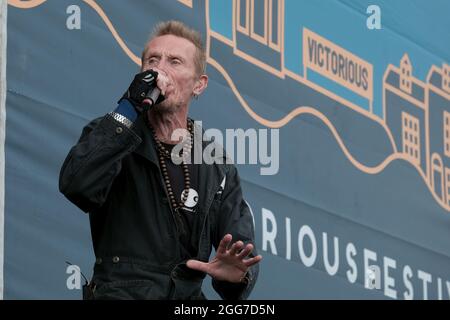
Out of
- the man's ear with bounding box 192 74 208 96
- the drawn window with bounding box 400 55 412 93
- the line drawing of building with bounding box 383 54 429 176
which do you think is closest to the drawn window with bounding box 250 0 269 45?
the line drawing of building with bounding box 383 54 429 176

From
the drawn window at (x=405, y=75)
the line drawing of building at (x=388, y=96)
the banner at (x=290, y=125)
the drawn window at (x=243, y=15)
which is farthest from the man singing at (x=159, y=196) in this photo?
the drawn window at (x=405, y=75)

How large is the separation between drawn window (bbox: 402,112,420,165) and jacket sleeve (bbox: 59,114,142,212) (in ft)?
8.64

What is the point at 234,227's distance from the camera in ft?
10.3

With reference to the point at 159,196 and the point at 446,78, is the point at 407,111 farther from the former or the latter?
the point at 159,196

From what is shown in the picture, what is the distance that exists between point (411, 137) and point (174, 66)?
97.0 inches

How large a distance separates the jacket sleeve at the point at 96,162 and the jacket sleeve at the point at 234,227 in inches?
11.9

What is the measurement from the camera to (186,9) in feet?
14.5

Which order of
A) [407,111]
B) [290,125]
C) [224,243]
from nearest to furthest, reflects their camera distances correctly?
[224,243] < [290,125] < [407,111]

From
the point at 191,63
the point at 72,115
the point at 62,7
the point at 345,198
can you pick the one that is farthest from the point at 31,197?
the point at 345,198

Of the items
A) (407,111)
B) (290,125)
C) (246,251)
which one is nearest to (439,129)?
(407,111)

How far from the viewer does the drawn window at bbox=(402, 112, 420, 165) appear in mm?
5457

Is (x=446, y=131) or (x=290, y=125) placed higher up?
(x=446, y=131)

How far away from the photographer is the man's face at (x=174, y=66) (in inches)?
123

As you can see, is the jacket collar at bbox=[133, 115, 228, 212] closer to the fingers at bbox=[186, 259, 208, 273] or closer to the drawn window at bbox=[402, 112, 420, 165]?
the fingers at bbox=[186, 259, 208, 273]
